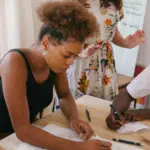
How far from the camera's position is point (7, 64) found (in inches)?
50.9

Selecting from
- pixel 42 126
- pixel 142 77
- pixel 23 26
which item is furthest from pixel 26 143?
pixel 23 26

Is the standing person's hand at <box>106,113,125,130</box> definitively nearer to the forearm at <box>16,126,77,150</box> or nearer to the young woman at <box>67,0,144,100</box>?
the forearm at <box>16,126,77,150</box>

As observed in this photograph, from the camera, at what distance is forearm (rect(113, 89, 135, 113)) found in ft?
5.10

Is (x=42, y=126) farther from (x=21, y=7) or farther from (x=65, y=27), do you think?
(x=21, y=7)

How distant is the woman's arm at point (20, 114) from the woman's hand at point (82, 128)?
125 mm

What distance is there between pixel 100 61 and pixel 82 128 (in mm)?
726

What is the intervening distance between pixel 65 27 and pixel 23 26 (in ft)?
3.43

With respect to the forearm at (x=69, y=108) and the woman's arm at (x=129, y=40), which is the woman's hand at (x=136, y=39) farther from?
the forearm at (x=69, y=108)

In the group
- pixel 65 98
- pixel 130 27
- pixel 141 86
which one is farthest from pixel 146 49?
pixel 65 98

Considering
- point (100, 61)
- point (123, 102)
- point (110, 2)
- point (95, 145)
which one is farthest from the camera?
point (100, 61)

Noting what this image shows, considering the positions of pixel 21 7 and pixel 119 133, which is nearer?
pixel 119 133

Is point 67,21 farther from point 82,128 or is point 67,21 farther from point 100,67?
point 100,67

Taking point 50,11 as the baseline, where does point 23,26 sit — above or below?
below

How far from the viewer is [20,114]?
48.7 inches
